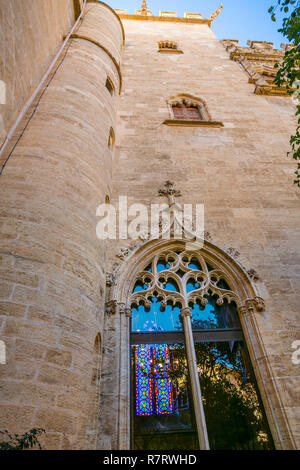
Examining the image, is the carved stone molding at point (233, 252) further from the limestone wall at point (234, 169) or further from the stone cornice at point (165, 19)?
the stone cornice at point (165, 19)

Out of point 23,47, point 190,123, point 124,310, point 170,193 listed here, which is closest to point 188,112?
point 190,123

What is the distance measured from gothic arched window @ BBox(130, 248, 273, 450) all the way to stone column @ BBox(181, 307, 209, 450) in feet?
0.03

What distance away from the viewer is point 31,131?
16.0 ft

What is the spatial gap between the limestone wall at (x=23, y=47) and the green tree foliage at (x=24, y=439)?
152 inches

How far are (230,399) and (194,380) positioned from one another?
1.90 feet

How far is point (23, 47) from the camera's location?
216 inches

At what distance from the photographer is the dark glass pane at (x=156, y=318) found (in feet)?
15.9

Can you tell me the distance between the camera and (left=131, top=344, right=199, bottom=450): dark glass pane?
383 cm

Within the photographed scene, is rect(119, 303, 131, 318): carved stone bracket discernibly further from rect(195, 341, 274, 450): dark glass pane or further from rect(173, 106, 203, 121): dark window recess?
rect(173, 106, 203, 121): dark window recess

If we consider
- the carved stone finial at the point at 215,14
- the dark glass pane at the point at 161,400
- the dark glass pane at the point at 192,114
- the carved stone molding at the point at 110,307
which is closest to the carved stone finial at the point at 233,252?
the dark glass pane at the point at 161,400

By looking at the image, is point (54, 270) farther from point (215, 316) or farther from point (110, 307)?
point (215, 316)

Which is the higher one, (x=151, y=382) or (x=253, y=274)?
(x=253, y=274)

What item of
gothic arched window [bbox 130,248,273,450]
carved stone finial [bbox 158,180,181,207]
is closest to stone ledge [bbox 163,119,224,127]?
carved stone finial [bbox 158,180,181,207]

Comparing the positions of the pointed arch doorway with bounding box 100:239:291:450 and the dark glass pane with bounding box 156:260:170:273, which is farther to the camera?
the dark glass pane with bounding box 156:260:170:273
